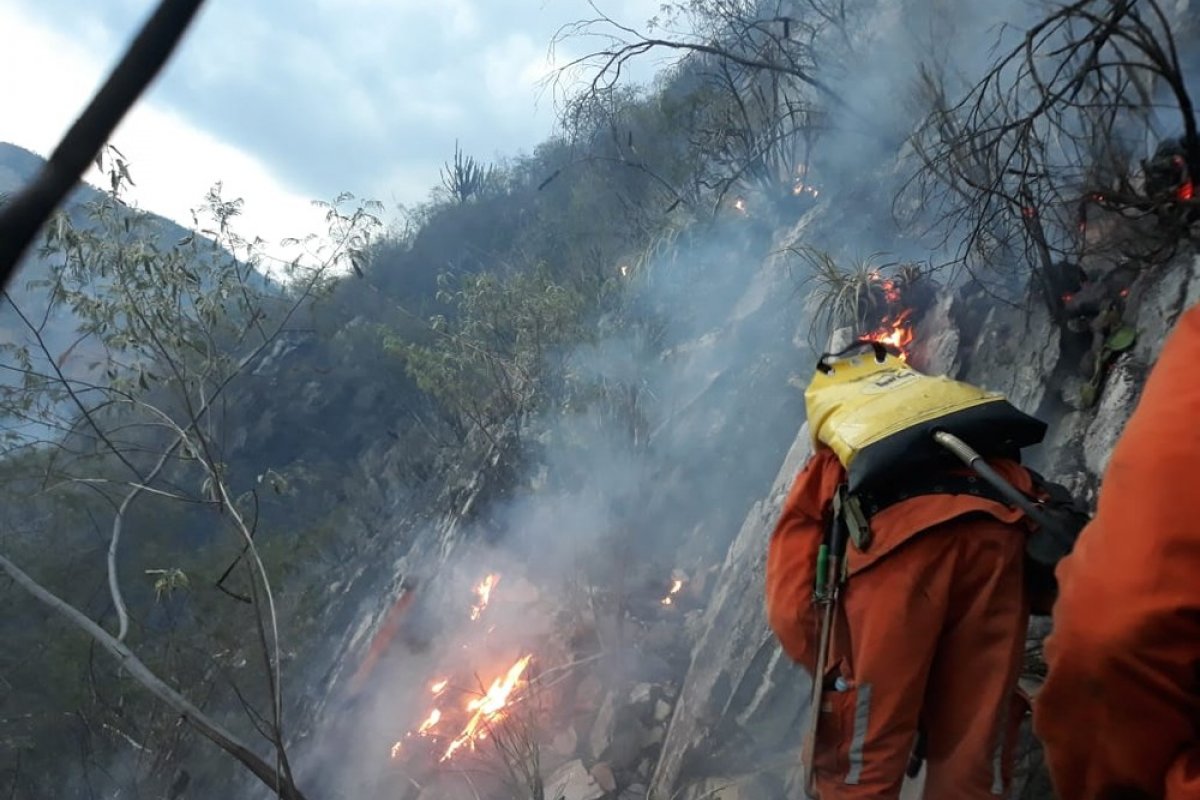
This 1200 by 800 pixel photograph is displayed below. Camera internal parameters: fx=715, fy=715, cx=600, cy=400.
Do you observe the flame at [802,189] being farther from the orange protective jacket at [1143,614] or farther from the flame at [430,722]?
the orange protective jacket at [1143,614]

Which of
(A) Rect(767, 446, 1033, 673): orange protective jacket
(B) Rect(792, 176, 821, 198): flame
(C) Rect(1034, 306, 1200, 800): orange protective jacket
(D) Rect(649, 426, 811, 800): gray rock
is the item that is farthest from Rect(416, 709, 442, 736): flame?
(B) Rect(792, 176, 821, 198): flame

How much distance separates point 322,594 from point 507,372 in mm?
5538

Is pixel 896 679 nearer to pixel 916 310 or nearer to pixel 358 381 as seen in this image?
pixel 916 310

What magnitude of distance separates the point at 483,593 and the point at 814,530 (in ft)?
21.3

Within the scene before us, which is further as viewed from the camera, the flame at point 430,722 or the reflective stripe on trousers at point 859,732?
the flame at point 430,722

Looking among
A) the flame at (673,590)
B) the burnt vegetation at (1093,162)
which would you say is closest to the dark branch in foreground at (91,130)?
the burnt vegetation at (1093,162)

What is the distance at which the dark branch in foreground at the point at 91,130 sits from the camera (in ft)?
2.75

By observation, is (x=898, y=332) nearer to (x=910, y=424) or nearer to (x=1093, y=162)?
(x=1093, y=162)

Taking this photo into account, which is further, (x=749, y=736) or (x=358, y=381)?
(x=358, y=381)

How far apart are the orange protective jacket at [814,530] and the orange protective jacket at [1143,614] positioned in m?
0.72

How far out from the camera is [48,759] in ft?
31.4

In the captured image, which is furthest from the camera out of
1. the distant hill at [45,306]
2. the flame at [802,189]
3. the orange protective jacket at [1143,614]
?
the flame at [802,189]

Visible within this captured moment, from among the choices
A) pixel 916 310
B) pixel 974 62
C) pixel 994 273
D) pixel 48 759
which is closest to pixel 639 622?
pixel 916 310

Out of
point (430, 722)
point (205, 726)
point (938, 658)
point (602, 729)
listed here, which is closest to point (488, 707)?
point (430, 722)
